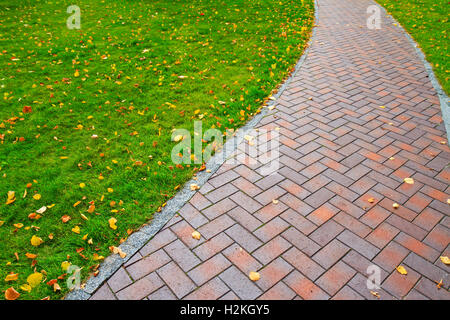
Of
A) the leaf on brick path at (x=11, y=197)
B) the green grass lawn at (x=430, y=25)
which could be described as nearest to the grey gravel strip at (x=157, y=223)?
the leaf on brick path at (x=11, y=197)

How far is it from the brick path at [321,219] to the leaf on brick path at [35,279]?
23.3 inches

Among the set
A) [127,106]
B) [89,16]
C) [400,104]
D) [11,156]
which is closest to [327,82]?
[400,104]

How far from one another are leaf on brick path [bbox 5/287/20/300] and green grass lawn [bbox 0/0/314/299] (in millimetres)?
52

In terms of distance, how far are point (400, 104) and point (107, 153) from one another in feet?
15.0

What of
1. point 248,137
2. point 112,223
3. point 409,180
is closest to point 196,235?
point 112,223

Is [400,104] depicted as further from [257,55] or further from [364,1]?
[364,1]

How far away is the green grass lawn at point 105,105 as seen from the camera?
3008 mm

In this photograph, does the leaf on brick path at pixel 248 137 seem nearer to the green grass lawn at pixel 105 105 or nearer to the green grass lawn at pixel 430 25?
the green grass lawn at pixel 105 105

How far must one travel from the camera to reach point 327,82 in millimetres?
5703

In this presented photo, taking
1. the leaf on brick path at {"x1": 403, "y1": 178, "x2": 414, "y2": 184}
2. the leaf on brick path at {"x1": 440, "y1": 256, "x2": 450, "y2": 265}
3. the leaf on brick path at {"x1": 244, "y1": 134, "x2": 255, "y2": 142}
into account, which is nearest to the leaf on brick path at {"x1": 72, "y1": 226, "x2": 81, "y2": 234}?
the leaf on brick path at {"x1": 244, "y1": 134, "x2": 255, "y2": 142}

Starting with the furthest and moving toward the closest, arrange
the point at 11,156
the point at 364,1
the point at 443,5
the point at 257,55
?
1. the point at 364,1
2. the point at 443,5
3. the point at 257,55
4. the point at 11,156

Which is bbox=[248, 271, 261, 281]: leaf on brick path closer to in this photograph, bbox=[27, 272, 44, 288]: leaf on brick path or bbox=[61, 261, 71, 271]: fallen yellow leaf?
bbox=[61, 261, 71, 271]: fallen yellow leaf

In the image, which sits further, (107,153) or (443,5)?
(443,5)

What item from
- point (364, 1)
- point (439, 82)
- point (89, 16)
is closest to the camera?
point (439, 82)
